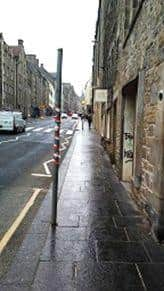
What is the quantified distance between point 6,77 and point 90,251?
228 feet

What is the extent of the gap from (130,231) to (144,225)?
1.40 ft

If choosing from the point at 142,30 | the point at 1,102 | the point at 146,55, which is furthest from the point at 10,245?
the point at 1,102

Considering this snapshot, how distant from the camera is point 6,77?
72125 mm

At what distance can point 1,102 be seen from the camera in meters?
66.2

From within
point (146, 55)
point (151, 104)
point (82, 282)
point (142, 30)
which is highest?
point (142, 30)

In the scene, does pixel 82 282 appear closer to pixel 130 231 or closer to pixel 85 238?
pixel 85 238

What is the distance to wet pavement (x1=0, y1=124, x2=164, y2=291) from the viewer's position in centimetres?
428

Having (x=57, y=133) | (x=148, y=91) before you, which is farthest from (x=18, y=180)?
(x=148, y=91)

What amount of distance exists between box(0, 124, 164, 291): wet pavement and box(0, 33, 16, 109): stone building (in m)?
60.8

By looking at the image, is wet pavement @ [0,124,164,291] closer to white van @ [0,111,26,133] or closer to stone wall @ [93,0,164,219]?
stone wall @ [93,0,164,219]

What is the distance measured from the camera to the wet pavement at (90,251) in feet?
14.0

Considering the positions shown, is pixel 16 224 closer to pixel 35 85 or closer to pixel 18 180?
pixel 18 180

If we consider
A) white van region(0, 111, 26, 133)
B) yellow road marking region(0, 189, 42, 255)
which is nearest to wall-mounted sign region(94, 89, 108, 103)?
yellow road marking region(0, 189, 42, 255)

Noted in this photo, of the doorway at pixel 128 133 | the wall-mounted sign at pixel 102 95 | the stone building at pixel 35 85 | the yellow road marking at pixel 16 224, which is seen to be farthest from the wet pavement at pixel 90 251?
the stone building at pixel 35 85
